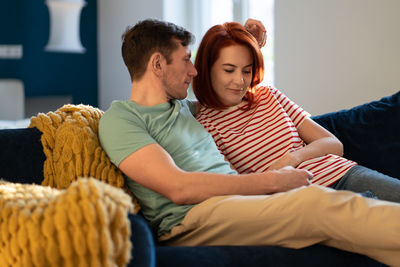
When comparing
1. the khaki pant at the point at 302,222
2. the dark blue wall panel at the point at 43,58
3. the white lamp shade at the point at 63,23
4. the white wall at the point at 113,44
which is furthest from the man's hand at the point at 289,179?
the dark blue wall panel at the point at 43,58

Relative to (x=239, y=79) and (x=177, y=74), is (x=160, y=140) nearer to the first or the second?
(x=177, y=74)

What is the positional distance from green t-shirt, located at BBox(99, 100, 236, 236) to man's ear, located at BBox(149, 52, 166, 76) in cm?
12

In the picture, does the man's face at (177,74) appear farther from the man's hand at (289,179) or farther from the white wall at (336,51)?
the white wall at (336,51)

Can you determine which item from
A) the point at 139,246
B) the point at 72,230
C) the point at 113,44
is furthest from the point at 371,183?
the point at 113,44

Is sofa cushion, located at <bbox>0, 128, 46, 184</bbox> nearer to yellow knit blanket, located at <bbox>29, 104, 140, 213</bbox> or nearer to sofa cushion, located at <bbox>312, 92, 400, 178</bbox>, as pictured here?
yellow knit blanket, located at <bbox>29, 104, 140, 213</bbox>

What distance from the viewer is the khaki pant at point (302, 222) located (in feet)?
4.14

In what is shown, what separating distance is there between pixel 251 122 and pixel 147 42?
52 centimetres

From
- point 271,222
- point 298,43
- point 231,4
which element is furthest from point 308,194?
point 231,4

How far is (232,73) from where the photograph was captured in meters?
1.91

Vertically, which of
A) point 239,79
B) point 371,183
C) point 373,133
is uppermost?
point 239,79

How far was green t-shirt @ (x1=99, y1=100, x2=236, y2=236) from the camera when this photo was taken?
149cm

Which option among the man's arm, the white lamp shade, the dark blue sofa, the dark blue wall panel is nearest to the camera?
the dark blue sofa

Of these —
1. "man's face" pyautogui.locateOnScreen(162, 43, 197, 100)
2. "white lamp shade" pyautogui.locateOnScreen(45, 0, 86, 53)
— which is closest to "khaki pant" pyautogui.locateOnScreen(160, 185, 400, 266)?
"man's face" pyautogui.locateOnScreen(162, 43, 197, 100)

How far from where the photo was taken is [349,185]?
1.80 meters
